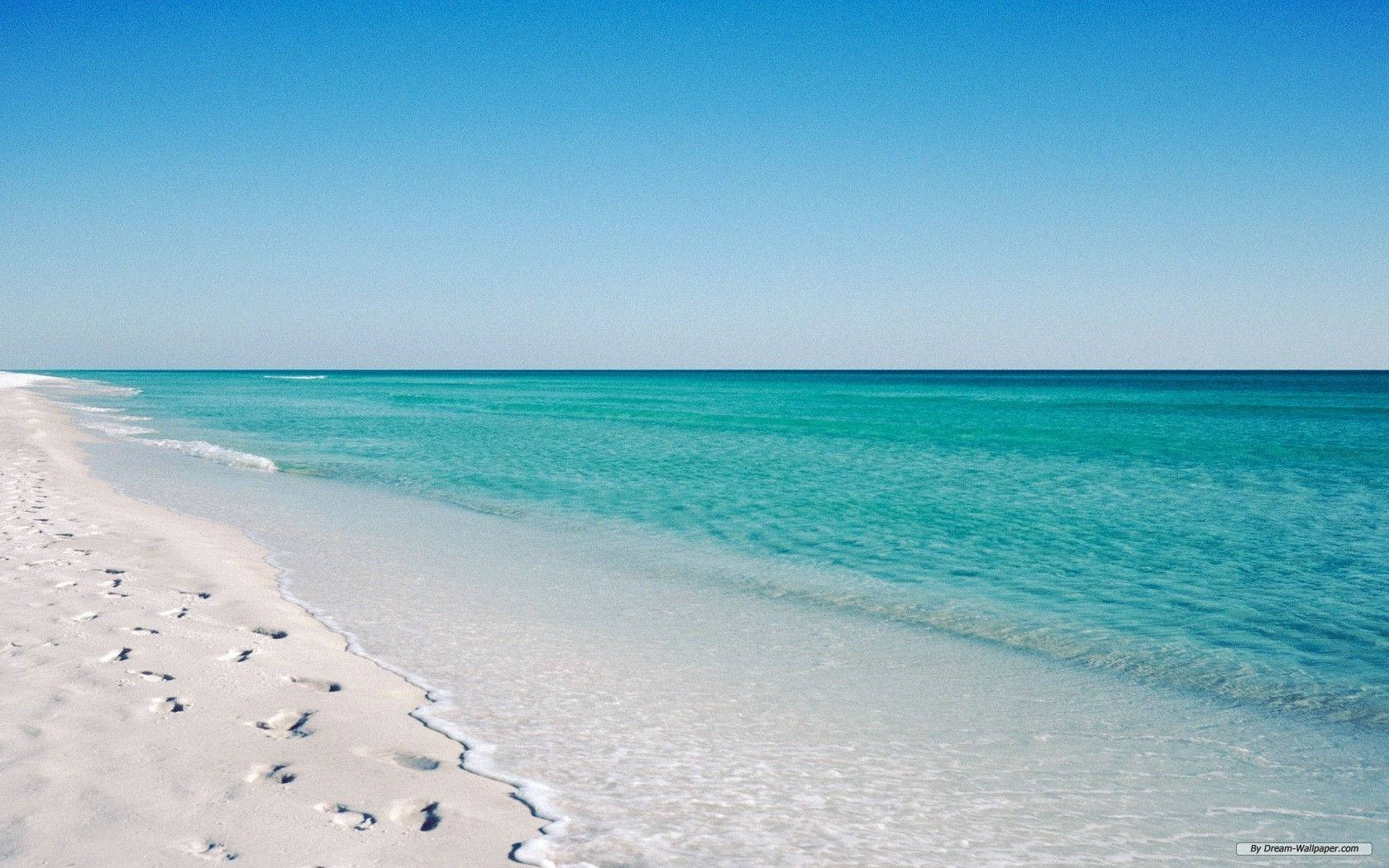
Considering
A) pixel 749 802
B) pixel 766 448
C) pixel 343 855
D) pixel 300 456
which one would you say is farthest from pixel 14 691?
pixel 766 448

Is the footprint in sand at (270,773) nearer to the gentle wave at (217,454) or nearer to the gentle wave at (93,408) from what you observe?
the gentle wave at (217,454)

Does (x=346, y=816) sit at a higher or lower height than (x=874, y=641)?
higher

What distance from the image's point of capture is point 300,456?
22.9 metres

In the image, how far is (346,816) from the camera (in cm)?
405

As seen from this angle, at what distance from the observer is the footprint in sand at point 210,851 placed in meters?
3.64

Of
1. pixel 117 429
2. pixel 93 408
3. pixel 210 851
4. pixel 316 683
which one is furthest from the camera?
pixel 93 408

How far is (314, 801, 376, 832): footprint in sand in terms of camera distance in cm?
397

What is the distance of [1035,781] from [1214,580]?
261 inches

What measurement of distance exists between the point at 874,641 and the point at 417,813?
14.6ft

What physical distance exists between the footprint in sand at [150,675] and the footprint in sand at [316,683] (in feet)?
2.26

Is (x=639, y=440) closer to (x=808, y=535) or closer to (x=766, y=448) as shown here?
(x=766, y=448)

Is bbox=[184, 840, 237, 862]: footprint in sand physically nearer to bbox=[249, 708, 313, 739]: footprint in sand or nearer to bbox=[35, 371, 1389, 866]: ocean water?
bbox=[249, 708, 313, 739]: footprint in sand
